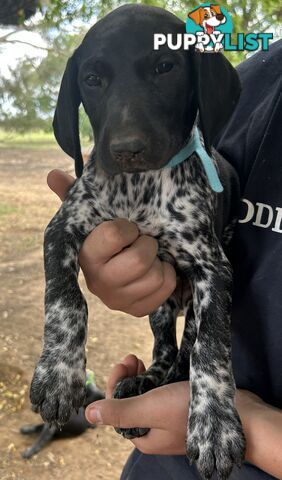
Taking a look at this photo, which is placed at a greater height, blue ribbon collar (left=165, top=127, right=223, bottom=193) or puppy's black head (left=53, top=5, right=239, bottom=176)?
puppy's black head (left=53, top=5, right=239, bottom=176)

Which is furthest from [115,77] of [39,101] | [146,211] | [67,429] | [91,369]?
[91,369]

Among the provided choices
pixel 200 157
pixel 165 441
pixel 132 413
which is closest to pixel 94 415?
pixel 132 413

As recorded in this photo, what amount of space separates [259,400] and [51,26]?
308 centimetres

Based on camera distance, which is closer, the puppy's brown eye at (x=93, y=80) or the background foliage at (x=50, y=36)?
the puppy's brown eye at (x=93, y=80)

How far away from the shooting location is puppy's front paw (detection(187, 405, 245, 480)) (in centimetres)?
168

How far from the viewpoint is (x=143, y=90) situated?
1811 mm

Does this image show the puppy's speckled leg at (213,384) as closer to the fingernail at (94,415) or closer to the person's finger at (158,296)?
the person's finger at (158,296)

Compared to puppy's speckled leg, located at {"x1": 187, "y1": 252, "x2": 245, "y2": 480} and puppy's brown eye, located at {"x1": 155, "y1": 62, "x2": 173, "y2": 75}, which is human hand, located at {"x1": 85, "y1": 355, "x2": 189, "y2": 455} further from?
puppy's brown eye, located at {"x1": 155, "y1": 62, "x2": 173, "y2": 75}

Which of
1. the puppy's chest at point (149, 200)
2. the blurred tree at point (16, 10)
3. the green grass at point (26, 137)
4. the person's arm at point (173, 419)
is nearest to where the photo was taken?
the person's arm at point (173, 419)

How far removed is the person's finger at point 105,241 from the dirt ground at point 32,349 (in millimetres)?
2470

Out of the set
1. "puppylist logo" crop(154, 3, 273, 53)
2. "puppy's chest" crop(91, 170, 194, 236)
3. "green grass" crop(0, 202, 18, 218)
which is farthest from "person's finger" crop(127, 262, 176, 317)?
"green grass" crop(0, 202, 18, 218)

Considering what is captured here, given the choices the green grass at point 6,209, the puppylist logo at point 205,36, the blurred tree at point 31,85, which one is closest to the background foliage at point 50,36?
the blurred tree at point 31,85

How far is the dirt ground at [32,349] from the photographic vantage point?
13.2 ft

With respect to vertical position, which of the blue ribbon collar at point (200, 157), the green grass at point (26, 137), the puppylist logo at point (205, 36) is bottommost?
the green grass at point (26, 137)
